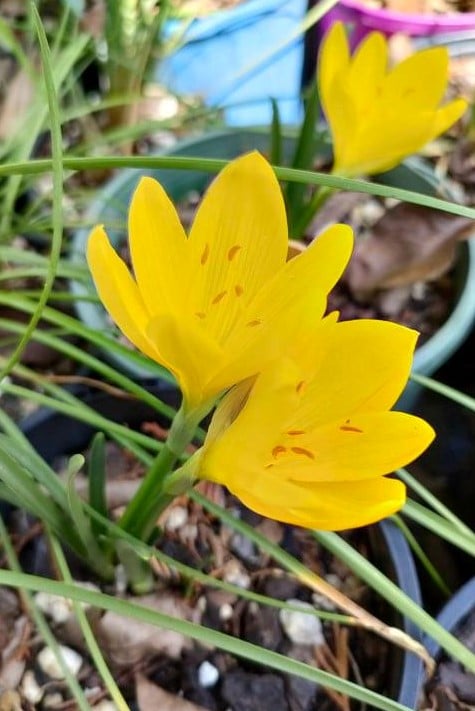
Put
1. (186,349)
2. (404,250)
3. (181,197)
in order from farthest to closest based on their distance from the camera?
(181,197) < (404,250) < (186,349)

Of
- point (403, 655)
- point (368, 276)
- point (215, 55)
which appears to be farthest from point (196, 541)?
point (215, 55)

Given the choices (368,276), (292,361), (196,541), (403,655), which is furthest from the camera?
(368,276)

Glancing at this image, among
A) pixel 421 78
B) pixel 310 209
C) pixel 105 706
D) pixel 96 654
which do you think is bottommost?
pixel 105 706

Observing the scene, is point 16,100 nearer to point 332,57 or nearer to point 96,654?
point 332,57

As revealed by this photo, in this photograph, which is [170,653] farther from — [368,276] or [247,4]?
[247,4]

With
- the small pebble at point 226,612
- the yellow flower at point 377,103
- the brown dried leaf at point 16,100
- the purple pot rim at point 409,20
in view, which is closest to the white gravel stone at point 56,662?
the small pebble at point 226,612

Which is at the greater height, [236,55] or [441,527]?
[236,55]

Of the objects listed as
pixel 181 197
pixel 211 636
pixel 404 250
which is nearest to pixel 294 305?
pixel 211 636

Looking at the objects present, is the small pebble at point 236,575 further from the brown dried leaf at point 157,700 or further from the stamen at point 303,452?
the stamen at point 303,452
